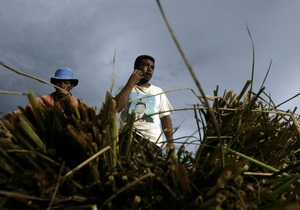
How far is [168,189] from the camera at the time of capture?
2.68 feet

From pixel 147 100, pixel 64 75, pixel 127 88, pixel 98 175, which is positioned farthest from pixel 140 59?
pixel 98 175

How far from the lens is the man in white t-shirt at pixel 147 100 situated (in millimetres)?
2400

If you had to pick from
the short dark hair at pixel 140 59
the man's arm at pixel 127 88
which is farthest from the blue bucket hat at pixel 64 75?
the man's arm at pixel 127 88

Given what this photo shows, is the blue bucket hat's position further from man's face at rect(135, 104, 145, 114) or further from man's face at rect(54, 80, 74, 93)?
man's face at rect(135, 104, 145, 114)

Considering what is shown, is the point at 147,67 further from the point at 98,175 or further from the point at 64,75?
the point at 98,175

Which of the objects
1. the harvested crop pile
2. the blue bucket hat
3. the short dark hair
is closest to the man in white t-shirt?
the short dark hair

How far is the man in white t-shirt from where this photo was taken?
2.40m

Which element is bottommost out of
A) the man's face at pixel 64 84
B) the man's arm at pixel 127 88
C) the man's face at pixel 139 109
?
the man's face at pixel 139 109

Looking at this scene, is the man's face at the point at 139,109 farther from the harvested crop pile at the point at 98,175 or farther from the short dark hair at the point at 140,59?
the harvested crop pile at the point at 98,175

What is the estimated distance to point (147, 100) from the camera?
2.71m

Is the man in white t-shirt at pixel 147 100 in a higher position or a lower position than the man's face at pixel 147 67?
lower

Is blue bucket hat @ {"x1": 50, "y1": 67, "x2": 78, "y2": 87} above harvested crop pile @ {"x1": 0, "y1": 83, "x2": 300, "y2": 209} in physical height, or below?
above

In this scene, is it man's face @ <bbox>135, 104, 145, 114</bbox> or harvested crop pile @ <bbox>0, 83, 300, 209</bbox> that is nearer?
harvested crop pile @ <bbox>0, 83, 300, 209</bbox>

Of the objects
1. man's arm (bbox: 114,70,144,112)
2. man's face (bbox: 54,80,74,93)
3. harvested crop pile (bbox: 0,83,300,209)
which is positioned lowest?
harvested crop pile (bbox: 0,83,300,209)
